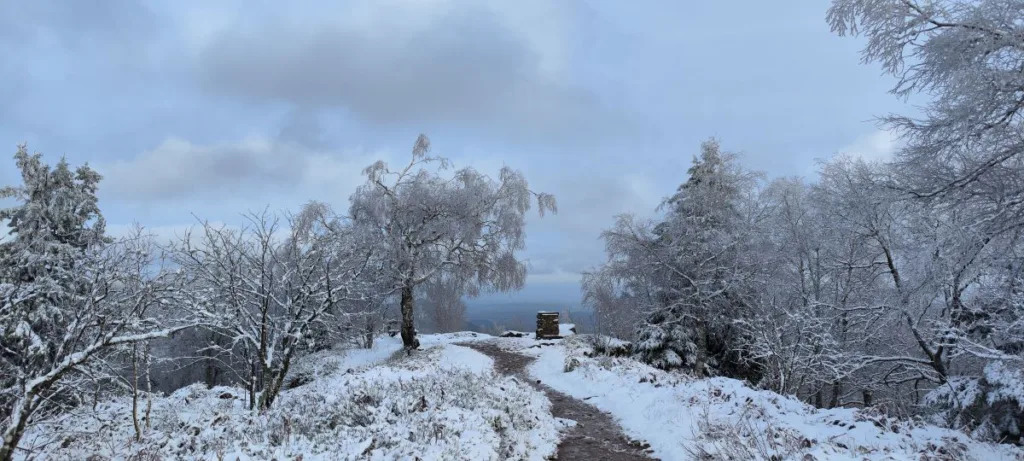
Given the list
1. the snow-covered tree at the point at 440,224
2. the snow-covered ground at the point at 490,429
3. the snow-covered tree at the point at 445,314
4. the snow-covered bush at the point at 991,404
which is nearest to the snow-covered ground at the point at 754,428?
the snow-covered ground at the point at 490,429

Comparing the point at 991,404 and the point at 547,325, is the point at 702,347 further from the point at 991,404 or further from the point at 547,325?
the point at 991,404

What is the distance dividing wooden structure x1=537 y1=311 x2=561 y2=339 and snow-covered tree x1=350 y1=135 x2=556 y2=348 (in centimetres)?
479

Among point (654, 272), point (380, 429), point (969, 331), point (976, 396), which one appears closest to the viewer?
point (380, 429)

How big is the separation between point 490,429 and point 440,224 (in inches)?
551

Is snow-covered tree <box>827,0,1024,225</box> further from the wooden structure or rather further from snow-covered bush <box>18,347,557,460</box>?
the wooden structure

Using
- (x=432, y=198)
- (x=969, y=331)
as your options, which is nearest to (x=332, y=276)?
(x=432, y=198)

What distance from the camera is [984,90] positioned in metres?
6.07

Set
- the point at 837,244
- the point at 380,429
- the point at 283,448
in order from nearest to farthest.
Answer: the point at 283,448, the point at 380,429, the point at 837,244

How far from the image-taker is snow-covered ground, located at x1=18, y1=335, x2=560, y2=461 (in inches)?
232

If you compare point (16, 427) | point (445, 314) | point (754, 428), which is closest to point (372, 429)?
point (16, 427)

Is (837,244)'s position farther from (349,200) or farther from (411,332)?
(349,200)

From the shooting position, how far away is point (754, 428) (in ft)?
22.0

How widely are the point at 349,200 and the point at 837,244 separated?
18.2 m

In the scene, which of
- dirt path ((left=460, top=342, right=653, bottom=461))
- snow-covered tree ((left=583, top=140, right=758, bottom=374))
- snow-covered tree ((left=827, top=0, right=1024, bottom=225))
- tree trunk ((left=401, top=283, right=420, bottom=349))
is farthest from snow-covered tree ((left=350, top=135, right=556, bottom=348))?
snow-covered tree ((left=827, top=0, right=1024, bottom=225))
